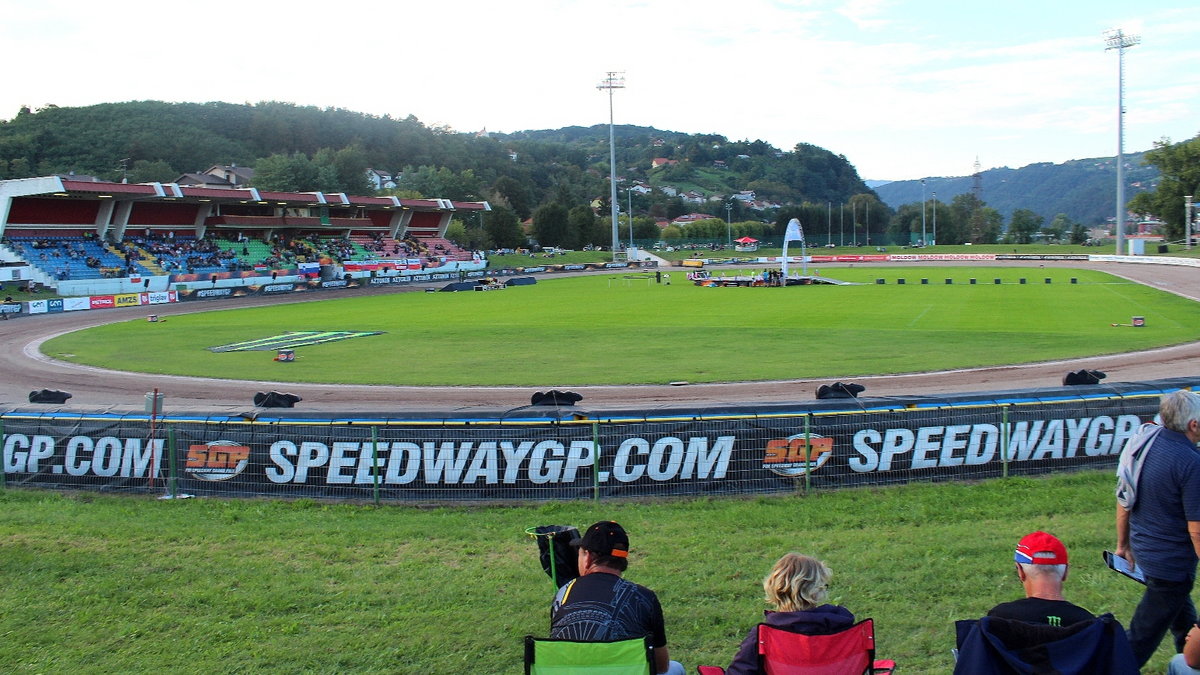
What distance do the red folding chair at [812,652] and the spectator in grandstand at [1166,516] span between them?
93.1 inches

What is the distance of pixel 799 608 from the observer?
14.8 feet

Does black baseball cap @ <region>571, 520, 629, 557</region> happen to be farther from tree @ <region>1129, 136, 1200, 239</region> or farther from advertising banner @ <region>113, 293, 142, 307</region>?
tree @ <region>1129, 136, 1200, 239</region>

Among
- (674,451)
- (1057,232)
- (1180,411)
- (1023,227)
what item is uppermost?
(1023,227)

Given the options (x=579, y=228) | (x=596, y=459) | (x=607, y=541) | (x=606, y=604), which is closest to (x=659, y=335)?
(x=596, y=459)

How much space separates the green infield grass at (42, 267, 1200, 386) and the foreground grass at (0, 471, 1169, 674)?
1310 centimetres

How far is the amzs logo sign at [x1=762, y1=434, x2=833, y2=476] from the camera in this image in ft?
39.6

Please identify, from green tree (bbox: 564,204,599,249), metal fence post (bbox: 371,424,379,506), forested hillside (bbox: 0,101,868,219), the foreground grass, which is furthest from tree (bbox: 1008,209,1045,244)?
metal fence post (bbox: 371,424,379,506)

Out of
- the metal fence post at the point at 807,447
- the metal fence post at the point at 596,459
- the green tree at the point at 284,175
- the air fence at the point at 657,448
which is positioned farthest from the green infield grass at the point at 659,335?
the green tree at the point at 284,175

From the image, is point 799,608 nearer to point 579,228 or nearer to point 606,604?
point 606,604

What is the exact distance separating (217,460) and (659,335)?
24025 mm

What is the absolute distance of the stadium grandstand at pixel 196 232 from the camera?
63062mm

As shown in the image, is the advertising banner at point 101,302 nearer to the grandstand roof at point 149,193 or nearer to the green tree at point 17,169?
the grandstand roof at point 149,193

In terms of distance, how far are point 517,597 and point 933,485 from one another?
6790 millimetres

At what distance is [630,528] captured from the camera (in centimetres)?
1016
